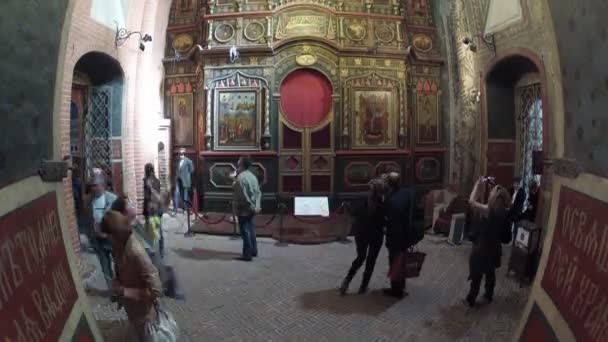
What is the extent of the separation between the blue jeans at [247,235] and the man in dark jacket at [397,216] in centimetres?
264

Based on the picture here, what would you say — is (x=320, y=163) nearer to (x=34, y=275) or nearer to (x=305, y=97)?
(x=305, y=97)

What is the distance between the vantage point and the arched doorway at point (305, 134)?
10625 mm

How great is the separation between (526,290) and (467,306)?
48.8 inches

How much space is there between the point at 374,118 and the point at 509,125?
344 centimetres

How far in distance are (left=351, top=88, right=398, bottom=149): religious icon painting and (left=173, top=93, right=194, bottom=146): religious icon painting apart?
15.6 ft

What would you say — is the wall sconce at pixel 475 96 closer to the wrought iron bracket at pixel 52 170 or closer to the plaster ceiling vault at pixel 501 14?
the plaster ceiling vault at pixel 501 14

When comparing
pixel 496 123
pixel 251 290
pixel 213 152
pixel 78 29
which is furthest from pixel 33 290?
pixel 496 123

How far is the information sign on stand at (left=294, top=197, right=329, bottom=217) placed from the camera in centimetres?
783

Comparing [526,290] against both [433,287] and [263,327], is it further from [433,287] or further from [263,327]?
[263,327]

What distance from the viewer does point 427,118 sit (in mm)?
11578

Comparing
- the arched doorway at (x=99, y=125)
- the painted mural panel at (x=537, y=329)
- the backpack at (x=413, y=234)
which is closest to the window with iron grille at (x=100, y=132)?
the arched doorway at (x=99, y=125)

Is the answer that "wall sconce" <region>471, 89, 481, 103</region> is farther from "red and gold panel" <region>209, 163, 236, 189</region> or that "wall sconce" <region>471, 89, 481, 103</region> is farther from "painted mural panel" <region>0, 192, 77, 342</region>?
"painted mural panel" <region>0, 192, 77, 342</region>

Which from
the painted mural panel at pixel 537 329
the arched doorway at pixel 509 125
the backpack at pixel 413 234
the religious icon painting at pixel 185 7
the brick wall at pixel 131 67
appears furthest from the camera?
the religious icon painting at pixel 185 7

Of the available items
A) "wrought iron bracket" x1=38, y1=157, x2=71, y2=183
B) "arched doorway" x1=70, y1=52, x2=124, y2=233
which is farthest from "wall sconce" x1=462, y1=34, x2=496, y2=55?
"wrought iron bracket" x1=38, y1=157, x2=71, y2=183
